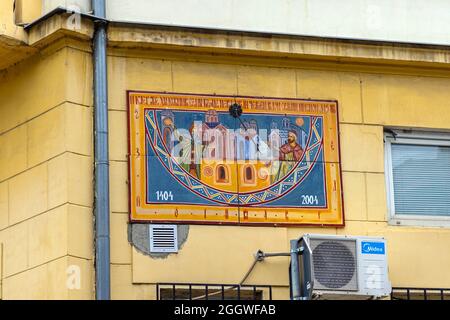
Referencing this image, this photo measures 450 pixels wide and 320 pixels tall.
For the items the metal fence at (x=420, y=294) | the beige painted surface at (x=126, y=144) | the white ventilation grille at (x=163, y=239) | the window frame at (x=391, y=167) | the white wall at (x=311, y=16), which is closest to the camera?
the beige painted surface at (x=126, y=144)

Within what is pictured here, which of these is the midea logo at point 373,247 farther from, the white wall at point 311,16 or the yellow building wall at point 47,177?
the yellow building wall at point 47,177

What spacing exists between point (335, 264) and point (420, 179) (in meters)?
1.59

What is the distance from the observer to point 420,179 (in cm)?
1517

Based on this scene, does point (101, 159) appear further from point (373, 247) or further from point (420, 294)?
point (420, 294)

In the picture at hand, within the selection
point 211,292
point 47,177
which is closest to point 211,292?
point 211,292

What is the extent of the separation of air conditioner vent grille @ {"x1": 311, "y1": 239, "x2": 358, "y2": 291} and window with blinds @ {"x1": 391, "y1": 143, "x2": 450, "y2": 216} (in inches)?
43.3

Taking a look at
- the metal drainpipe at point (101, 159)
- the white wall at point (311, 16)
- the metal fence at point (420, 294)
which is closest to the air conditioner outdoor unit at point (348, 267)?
the metal fence at point (420, 294)

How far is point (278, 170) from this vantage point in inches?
576

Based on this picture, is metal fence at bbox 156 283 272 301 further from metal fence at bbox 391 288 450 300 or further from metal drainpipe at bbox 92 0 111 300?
metal fence at bbox 391 288 450 300

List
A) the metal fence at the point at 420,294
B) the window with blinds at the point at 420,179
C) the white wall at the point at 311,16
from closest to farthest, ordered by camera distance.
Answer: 1. the metal fence at the point at 420,294
2. the white wall at the point at 311,16
3. the window with blinds at the point at 420,179

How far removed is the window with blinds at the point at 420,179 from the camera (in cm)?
1511

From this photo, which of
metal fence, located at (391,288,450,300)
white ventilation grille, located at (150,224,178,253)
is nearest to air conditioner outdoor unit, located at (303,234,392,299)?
metal fence, located at (391,288,450,300)

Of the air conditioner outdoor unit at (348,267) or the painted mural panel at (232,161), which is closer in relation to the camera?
the air conditioner outdoor unit at (348,267)

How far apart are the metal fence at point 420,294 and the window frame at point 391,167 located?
66cm
